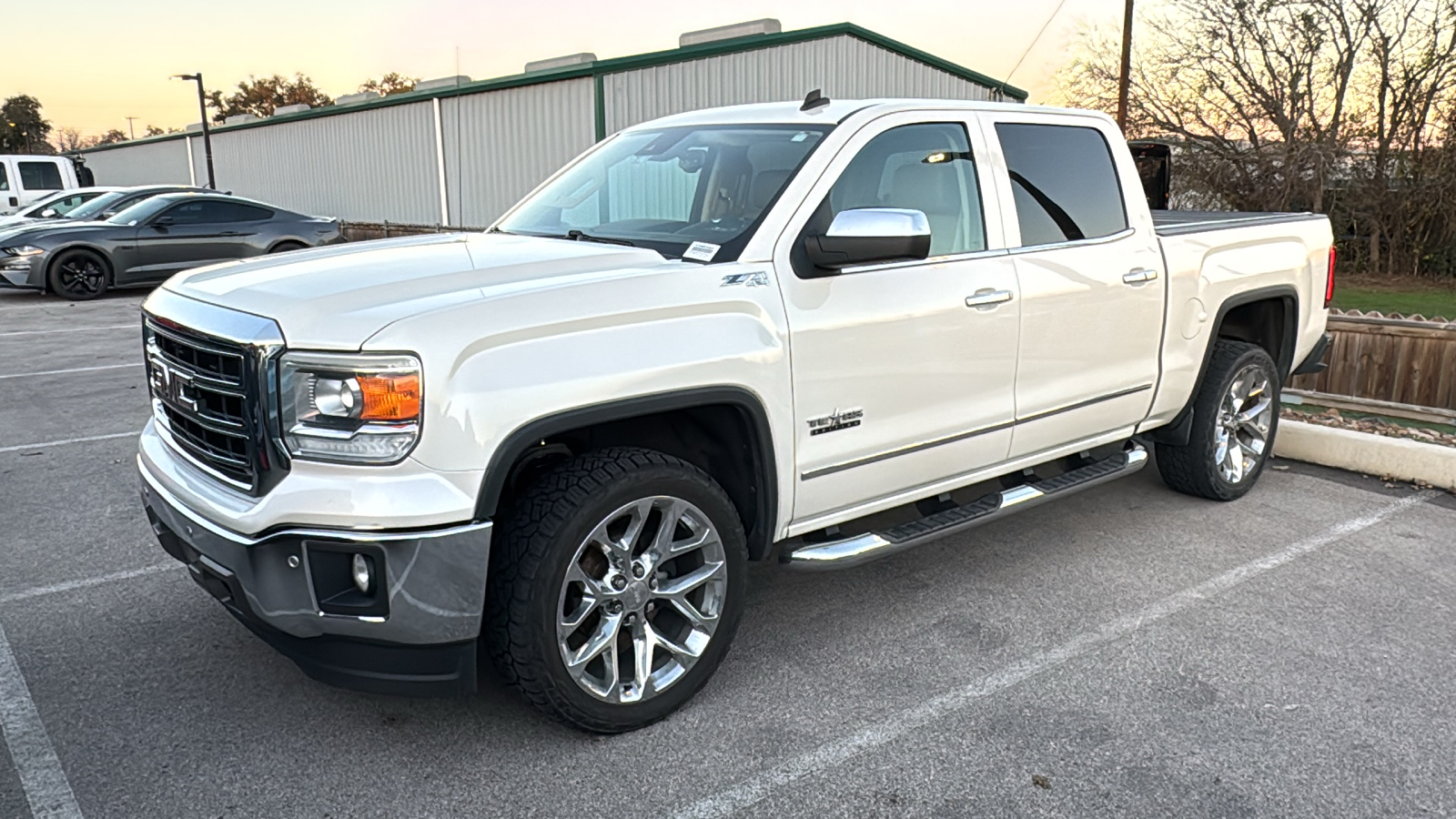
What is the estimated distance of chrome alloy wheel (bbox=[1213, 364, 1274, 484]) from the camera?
18.3 feet

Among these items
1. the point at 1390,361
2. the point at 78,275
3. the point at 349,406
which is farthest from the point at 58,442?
the point at 1390,361

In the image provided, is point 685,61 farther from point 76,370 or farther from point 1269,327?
point 1269,327

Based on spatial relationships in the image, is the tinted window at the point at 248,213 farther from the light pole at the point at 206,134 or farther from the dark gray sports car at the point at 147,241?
the light pole at the point at 206,134

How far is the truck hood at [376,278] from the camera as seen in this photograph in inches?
110

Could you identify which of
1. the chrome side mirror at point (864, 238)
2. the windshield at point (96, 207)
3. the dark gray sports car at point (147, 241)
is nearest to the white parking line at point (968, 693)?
the chrome side mirror at point (864, 238)

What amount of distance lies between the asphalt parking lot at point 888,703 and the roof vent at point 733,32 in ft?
49.8

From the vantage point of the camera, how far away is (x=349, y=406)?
273cm

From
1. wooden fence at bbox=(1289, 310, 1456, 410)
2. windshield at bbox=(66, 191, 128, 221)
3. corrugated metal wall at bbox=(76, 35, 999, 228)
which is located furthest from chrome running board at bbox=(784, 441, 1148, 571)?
windshield at bbox=(66, 191, 128, 221)

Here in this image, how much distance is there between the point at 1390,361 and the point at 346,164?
24336mm

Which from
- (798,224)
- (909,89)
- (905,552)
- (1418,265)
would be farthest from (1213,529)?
(1418,265)

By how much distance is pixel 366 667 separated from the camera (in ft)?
9.48

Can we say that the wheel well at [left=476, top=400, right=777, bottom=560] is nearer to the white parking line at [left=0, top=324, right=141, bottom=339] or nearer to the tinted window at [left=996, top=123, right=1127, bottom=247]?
the tinted window at [left=996, top=123, right=1127, bottom=247]

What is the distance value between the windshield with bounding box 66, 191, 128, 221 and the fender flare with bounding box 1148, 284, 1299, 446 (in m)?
15.9

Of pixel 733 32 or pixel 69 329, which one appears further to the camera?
pixel 733 32
